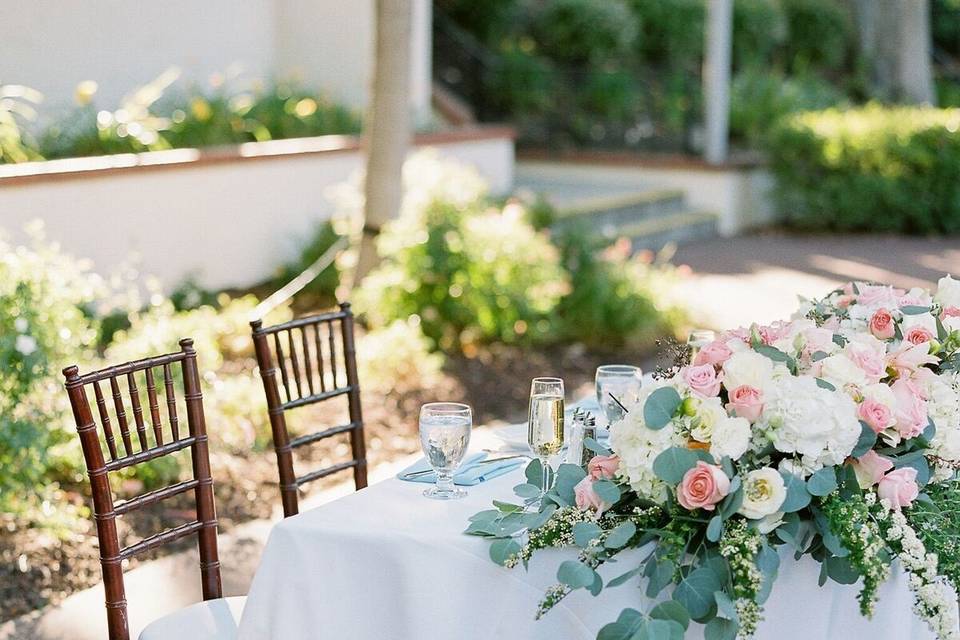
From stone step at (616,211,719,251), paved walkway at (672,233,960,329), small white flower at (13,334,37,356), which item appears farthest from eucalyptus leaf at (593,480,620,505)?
stone step at (616,211,719,251)

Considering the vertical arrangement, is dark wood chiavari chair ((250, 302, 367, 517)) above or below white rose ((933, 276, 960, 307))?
below

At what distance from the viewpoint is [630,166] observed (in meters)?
14.7

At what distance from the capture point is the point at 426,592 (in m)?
2.62

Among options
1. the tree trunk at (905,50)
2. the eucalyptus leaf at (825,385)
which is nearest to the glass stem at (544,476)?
the eucalyptus leaf at (825,385)

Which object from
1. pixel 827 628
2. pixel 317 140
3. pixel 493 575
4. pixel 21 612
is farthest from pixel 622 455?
pixel 317 140

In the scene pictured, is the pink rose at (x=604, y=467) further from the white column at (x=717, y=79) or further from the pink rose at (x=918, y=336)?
the white column at (x=717, y=79)

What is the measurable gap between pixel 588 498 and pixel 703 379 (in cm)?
32

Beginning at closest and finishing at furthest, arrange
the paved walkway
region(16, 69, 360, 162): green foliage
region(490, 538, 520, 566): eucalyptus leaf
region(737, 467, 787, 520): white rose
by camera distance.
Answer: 1. region(737, 467, 787, 520): white rose
2. region(490, 538, 520, 566): eucalyptus leaf
3. region(16, 69, 360, 162): green foliage
4. the paved walkway

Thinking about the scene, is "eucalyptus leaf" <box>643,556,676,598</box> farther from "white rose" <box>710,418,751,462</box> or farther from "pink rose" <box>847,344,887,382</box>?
"pink rose" <box>847,344,887,382</box>

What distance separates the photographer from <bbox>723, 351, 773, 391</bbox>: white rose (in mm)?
2555

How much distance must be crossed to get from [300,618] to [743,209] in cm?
1233

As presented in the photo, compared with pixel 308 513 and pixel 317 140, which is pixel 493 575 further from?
pixel 317 140

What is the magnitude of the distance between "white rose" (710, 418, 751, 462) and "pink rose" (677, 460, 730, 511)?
0.05 metres

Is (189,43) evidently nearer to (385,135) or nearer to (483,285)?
(385,135)
